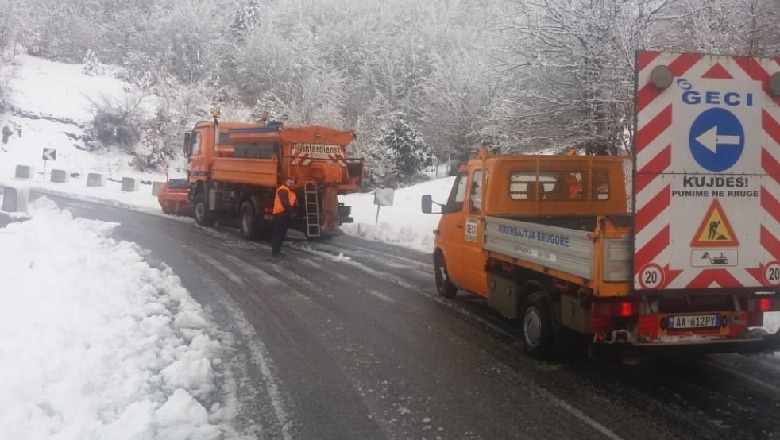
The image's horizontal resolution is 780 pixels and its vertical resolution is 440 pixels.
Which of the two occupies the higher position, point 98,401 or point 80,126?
point 80,126

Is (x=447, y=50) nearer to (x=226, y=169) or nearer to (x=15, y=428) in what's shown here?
(x=226, y=169)

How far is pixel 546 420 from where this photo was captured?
5266 millimetres

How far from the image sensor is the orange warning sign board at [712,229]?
599 cm

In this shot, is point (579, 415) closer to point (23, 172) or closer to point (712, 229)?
point (712, 229)

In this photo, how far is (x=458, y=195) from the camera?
9.55 meters

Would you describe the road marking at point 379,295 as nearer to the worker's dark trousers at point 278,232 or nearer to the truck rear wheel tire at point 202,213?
the worker's dark trousers at point 278,232

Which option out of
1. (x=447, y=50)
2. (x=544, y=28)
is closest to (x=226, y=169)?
(x=544, y=28)

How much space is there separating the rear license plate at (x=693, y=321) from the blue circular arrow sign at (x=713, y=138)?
1280mm

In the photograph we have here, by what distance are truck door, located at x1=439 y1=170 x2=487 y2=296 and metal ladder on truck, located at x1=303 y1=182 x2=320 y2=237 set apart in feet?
24.9

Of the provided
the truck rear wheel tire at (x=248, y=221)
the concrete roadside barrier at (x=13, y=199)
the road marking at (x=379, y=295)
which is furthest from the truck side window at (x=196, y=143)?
the road marking at (x=379, y=295)

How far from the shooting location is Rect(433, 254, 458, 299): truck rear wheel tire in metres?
10.0

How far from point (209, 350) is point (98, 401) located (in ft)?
6.41

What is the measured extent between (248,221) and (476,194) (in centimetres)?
1008

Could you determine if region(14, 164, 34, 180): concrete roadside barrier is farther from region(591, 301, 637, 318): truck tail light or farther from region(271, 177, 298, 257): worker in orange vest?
region(591, 301, 637, 318): truck tail light
